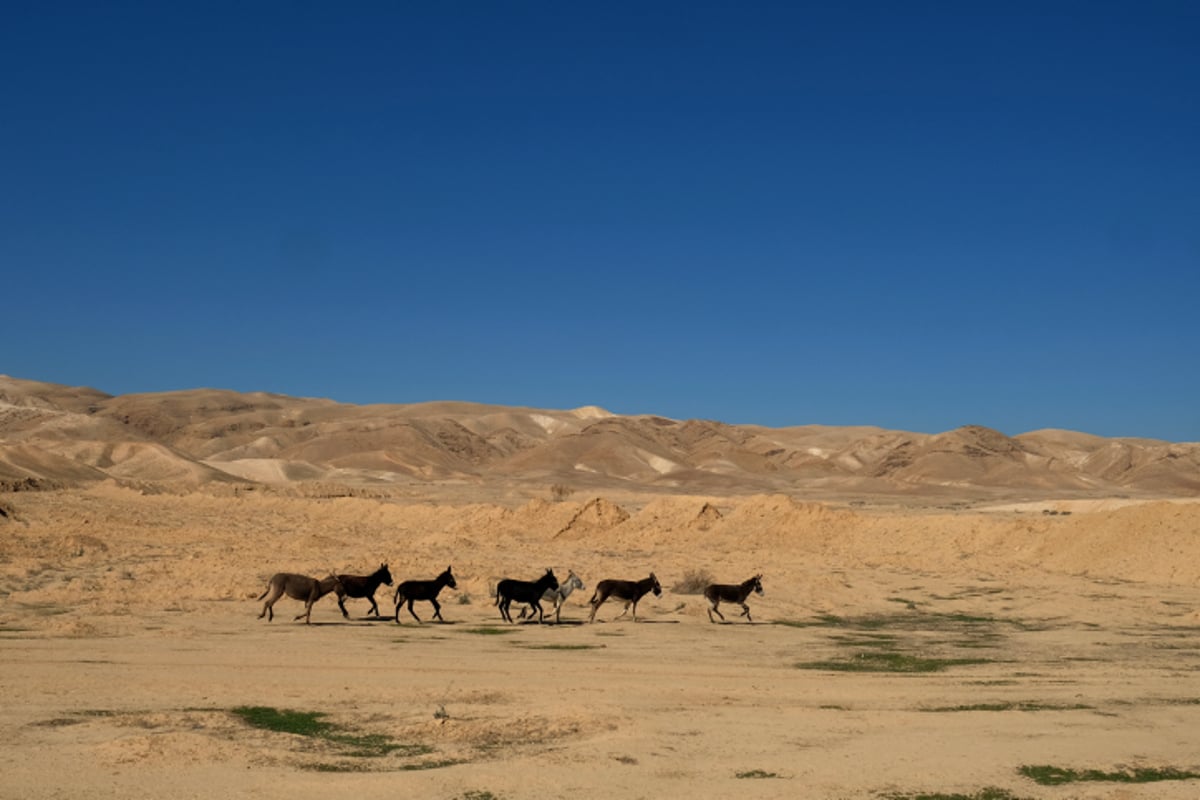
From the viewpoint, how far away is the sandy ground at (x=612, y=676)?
41.1ft

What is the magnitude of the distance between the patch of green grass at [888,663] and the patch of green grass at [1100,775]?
7.85 meters

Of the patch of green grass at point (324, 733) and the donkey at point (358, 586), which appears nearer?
the patch of green grass at point (324, 733)

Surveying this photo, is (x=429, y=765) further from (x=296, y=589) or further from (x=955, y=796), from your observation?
(x=296, y=589)

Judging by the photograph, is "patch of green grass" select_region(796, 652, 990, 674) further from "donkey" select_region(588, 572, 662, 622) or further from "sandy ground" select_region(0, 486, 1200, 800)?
"donkey" select_region(588, 572, 662, 622)

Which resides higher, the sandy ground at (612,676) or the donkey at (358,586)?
the donkey at (358,586)

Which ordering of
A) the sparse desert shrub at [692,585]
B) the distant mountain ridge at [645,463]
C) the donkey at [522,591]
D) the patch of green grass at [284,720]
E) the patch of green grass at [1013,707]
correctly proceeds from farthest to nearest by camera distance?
1. the distant mountain ridge at [645,463]
2. the sparse desert shrub at [692,585]
3. the donkey at [522,591]
4. the patch of green grass at [1013,707]
5. the patch of green grass at [284,720]

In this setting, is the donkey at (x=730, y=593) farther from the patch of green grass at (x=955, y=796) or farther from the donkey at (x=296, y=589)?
the patch of green grass at (x=955, y=796)

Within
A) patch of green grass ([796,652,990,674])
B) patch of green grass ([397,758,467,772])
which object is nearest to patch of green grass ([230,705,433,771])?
patch of green grass ([397,758,467,772])

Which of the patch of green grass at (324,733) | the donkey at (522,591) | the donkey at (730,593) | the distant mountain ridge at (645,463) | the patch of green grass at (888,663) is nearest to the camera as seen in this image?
the patch of green grass at (324,733)

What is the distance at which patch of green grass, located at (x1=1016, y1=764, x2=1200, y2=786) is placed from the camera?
12.7 meters

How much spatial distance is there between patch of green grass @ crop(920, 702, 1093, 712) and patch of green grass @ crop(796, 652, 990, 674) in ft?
12.2

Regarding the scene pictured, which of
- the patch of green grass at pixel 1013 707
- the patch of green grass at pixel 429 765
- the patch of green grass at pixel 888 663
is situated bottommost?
the patch of green grass at pixel 429 765

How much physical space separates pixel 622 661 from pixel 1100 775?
10.4 meters

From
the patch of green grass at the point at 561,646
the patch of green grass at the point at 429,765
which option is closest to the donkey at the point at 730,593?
the patch of green grass at the point at 561,646
